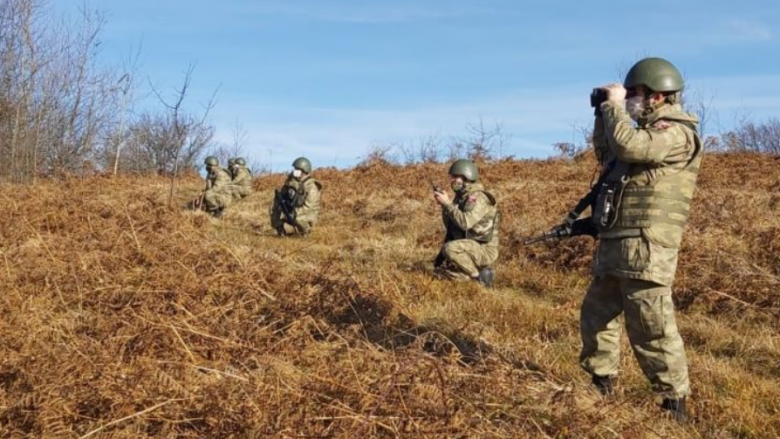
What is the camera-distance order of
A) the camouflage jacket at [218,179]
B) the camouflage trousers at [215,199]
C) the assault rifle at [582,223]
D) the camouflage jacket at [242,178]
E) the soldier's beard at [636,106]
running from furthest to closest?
the camouflage jacket at [242,178]
the camouflage jacket at [218,179]
the camouflage trousers at [215,199]
the assault rifle at [582,223]
the soldier's beard at [636,106]

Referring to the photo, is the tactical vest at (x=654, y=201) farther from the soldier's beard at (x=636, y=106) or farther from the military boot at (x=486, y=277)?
the military boot at (x=486, y=277)

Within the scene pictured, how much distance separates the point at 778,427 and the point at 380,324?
111 inches

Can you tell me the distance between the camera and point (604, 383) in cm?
390

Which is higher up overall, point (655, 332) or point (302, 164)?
point (302, 164)

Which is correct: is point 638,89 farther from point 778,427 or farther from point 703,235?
point 703,235

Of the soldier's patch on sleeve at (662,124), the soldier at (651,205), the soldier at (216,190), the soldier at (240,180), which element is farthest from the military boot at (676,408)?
the soldier at (240,180)

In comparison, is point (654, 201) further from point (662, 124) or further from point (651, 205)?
point (662, 124)

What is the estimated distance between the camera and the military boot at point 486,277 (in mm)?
7363

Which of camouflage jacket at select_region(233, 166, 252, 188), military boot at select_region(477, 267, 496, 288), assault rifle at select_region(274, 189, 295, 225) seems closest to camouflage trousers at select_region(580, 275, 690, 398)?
military boot at select_region(477, 267, 496, 288)

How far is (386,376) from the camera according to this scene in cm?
314

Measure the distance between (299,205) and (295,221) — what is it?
31cm

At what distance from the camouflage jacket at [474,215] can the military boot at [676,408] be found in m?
4.08

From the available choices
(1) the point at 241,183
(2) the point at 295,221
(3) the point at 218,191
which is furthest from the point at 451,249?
(1) the point at 241,183

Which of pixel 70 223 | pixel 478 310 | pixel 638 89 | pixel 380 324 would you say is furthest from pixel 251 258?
Answer: pixel 638 89
